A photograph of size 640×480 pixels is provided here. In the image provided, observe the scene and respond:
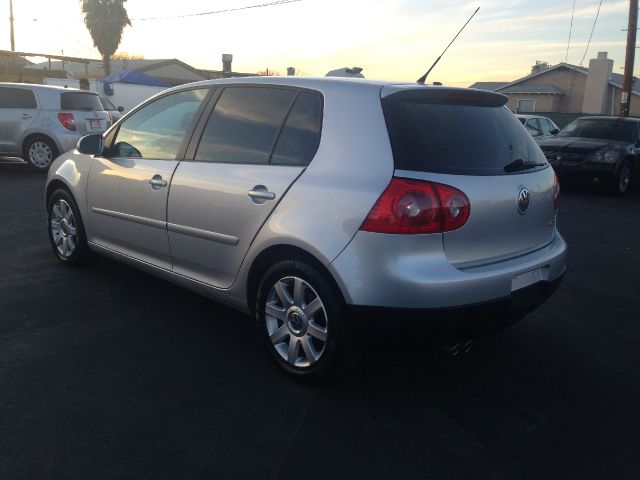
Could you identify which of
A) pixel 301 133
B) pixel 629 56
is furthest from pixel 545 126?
pixel 301 133

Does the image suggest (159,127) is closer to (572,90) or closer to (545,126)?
(545,126)

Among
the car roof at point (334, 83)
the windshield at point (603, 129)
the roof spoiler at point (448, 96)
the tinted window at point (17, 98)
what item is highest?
the tinted window at point (17, 98)

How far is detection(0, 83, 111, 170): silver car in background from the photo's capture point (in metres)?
11.7

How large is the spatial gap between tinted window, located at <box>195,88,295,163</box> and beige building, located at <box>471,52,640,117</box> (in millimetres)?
39123

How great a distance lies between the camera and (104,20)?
124 ft

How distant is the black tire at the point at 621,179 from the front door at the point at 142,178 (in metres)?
9.91

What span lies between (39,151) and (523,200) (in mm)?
10997

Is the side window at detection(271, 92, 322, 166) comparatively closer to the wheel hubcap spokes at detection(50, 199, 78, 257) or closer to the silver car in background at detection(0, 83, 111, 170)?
the wheel hubcap spokes at detection(50, 199, 78, 257)

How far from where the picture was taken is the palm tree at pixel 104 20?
37.7m

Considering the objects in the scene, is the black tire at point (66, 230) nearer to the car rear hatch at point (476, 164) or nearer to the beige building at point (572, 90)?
the car rear hatch at point (476, 164)

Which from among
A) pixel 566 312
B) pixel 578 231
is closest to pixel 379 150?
pixel 566 312

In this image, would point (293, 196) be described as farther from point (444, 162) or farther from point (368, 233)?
point (444, 162)

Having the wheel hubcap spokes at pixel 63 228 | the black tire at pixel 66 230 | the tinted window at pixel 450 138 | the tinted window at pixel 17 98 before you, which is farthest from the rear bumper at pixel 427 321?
the tinted window at pixel 17 98

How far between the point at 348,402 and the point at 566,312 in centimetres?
231
